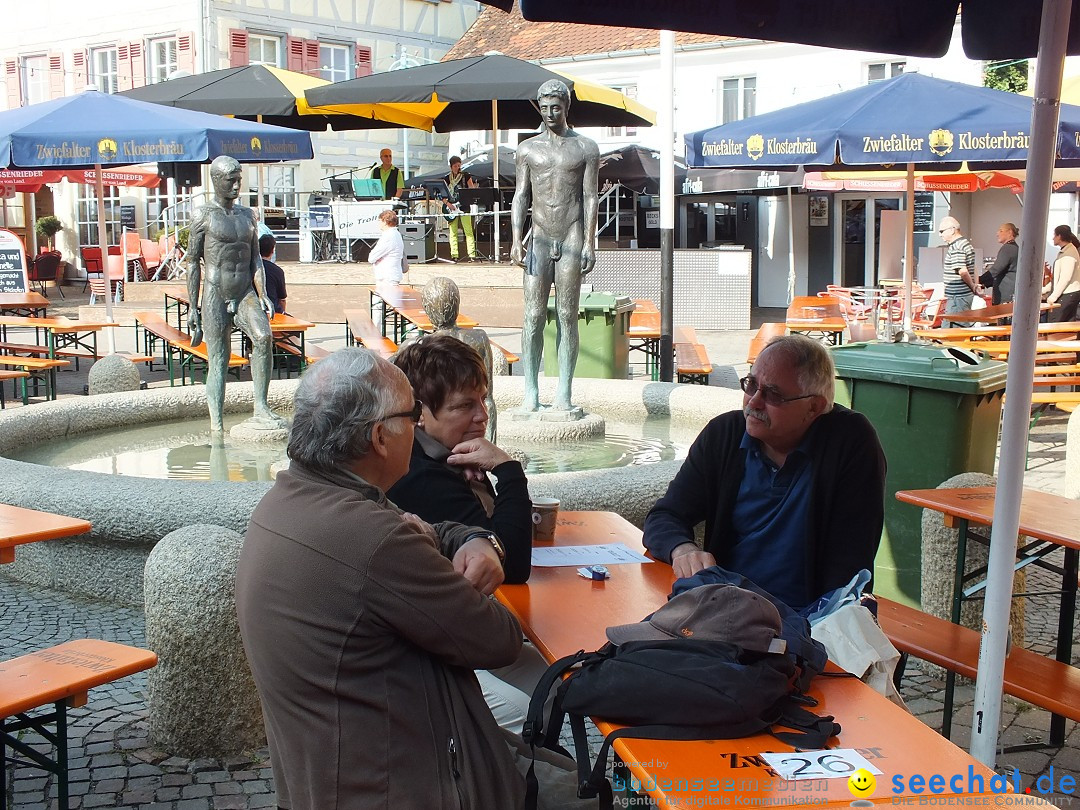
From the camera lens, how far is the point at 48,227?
100 feet

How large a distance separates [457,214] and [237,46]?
11022mm

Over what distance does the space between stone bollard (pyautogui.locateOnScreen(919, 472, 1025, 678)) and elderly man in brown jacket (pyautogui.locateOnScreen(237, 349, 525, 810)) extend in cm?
283

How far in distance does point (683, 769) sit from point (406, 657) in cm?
57

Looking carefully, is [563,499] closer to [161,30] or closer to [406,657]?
[406,657]

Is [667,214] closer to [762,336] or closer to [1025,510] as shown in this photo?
[762,336]

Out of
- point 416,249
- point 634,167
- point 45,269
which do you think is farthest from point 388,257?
point 45,269

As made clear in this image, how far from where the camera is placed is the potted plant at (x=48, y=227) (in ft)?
99.9

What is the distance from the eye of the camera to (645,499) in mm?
5117

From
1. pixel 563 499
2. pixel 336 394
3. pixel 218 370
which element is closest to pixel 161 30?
pixel 218 370

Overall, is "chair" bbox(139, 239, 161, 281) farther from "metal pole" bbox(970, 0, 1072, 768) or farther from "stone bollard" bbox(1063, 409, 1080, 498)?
"metal pole" bbox(970, 0, 1072, 768)

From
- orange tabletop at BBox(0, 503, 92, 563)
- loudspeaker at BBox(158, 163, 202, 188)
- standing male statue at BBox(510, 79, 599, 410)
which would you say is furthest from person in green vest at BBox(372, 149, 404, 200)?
orange tabletop at BBox(0, 503, 92, 563)

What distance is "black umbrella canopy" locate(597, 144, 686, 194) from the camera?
2214 centimetres

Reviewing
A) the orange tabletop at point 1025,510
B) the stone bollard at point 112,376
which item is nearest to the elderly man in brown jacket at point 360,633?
the orange tabletop at point 1025,510

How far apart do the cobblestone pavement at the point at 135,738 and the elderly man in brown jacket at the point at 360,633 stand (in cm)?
152
